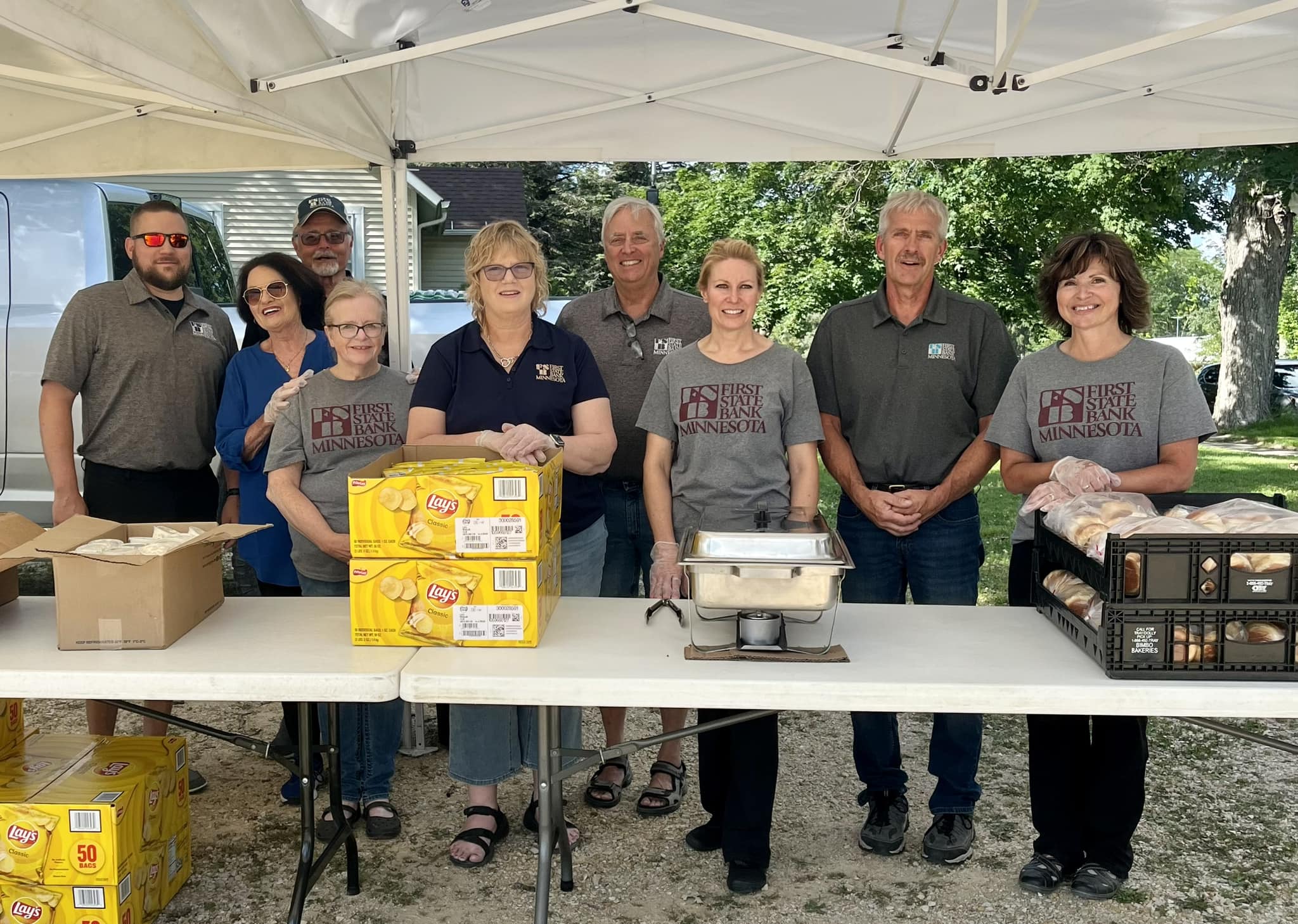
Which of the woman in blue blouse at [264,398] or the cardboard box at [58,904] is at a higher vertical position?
the woman in blue blouse at [264,398]

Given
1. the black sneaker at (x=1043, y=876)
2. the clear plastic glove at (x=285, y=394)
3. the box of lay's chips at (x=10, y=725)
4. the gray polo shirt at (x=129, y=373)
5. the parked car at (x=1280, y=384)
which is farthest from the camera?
the parked car at (x=1280, y=384)

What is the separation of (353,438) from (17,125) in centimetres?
195

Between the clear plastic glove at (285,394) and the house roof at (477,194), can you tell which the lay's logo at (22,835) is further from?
the house roof at (477,194)

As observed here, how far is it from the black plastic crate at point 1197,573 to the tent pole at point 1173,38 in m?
1.38

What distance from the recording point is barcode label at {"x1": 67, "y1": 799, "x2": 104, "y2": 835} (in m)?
2.55

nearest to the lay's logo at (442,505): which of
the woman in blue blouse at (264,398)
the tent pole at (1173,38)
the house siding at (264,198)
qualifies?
the woman in blue blouse at (264,398)

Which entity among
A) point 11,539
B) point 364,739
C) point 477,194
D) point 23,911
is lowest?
point 23,911

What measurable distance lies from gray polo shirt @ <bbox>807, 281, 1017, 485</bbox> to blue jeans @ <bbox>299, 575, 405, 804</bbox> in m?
1.61

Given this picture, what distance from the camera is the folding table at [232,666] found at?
86.9 inches

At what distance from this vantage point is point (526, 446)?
269 centimetres

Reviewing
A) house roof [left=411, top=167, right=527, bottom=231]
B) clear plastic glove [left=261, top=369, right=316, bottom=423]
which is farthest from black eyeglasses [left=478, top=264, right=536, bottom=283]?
house roof [left=411, top=167, right=527, bottom=231]

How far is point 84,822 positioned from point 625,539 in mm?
1776

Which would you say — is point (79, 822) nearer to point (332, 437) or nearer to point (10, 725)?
point (10, 725)

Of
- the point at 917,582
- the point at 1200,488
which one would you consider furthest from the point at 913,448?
the point at 1200,488
